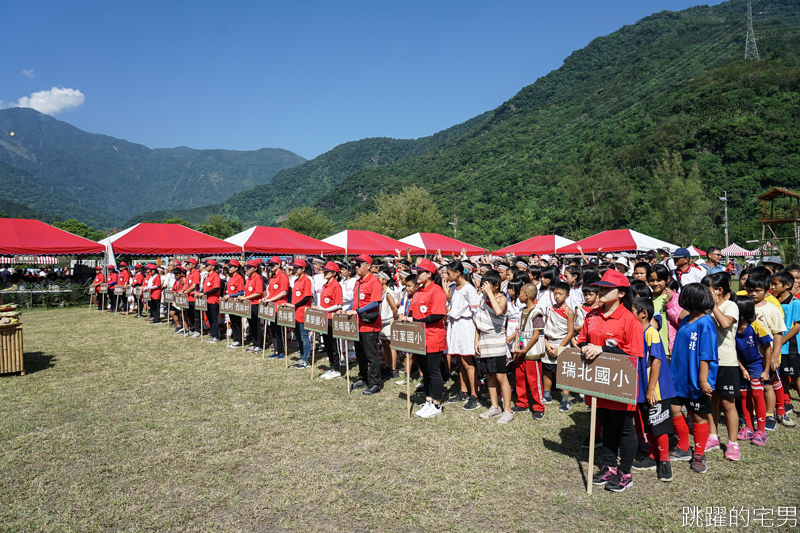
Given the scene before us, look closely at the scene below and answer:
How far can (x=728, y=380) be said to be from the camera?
4445 mm

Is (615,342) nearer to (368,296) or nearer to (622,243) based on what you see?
(368,296)

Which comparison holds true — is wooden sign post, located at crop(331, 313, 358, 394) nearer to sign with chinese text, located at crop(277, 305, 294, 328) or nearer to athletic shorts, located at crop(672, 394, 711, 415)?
sign with chinese text, located at crop(277, 305, 294, 328)

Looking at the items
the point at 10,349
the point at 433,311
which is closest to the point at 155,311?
the point at 10,349

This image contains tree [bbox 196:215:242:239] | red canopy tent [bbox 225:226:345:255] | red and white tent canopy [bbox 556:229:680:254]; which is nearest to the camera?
red and white tent canopy [bbox 556:229:680:254]

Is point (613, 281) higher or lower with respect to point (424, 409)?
higher

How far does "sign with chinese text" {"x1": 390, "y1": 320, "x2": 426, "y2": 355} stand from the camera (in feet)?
18.9

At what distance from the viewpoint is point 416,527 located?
3508 millimetres

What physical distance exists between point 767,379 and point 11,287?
25040 millimetres

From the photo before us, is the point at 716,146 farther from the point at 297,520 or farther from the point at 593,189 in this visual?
the point at 297,520

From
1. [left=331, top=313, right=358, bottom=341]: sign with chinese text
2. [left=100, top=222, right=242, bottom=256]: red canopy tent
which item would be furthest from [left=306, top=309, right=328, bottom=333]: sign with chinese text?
[left=100, top=222, right=242, bottom=256]: red canopy tent

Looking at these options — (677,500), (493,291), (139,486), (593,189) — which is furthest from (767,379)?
(593,189)

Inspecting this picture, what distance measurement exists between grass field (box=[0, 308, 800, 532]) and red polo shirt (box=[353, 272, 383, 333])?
1087 millimetres

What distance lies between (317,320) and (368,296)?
4.01ft

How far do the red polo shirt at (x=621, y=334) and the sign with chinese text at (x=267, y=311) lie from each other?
6.91m
